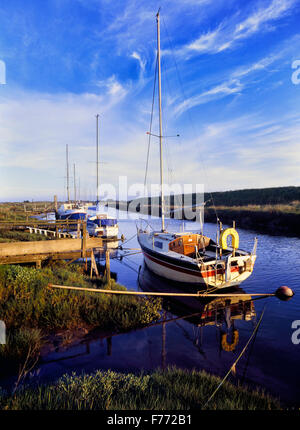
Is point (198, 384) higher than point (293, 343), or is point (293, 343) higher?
point (198, 384)

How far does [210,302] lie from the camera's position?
1296 cm

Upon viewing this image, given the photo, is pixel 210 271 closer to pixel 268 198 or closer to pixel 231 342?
pixel 231 342

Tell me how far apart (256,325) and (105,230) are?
20366 millimetres

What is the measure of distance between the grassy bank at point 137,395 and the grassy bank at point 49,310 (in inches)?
94.5

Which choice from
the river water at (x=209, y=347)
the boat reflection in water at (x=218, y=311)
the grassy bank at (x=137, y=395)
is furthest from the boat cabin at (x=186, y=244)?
the grassy bank at (x=137, y=395)

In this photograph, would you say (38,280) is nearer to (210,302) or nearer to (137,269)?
(210,302)

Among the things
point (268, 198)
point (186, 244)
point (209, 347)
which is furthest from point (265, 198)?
point (209, 347)

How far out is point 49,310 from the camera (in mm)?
8914

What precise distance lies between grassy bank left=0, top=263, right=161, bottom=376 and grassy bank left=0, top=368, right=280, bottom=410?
2400 millimetres

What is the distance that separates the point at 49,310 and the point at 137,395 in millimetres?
5137

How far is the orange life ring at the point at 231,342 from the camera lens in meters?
8.43

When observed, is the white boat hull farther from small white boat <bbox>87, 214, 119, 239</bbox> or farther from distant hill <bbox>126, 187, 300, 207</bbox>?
distant hill <bbox>126, 187, 300, 207</bbox>
